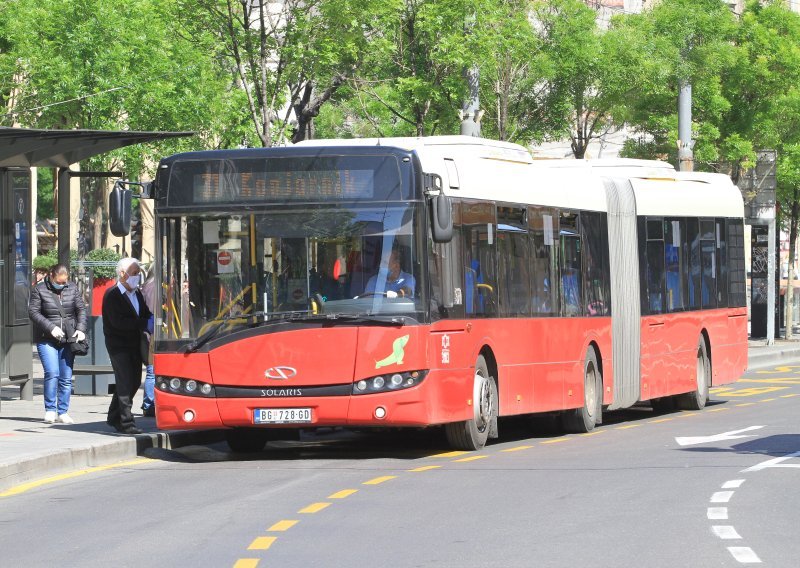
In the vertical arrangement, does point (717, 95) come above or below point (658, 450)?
above

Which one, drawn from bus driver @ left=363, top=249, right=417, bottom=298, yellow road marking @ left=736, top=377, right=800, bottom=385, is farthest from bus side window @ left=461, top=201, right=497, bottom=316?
yellow road marking @ left=736, top=377, right=800, bottom=385

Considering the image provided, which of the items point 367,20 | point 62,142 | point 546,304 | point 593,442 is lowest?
point 593,442

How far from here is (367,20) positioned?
27734mm

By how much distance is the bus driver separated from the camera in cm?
1606

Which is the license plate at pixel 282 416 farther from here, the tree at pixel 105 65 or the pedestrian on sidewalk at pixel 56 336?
the tree at pixel 105 65

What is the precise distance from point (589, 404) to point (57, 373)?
6.08m

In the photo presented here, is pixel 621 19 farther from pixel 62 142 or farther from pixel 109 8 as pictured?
pixel 62 142

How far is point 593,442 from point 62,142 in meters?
7.06

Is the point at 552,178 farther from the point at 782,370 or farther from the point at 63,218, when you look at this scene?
the point at 782,370

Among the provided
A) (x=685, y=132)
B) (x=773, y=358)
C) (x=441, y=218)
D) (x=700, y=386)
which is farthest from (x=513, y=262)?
(x=773, y=358)

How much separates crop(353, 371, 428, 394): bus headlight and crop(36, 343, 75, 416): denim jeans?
478 centimetres

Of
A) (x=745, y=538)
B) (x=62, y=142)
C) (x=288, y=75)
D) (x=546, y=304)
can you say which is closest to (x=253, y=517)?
(x=745, y=538)

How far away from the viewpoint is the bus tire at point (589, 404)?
20.5 m

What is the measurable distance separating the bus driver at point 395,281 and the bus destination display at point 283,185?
63 centimetres
